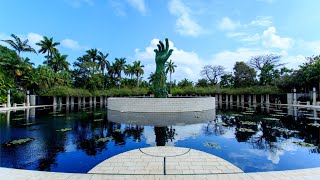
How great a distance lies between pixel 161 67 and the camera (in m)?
22.2

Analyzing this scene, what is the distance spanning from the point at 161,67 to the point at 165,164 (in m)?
16.5

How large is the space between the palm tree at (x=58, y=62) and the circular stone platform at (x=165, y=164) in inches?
1550

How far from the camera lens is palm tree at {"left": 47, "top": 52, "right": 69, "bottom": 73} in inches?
1615

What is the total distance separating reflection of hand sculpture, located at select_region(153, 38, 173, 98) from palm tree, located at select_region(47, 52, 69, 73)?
2702 cm

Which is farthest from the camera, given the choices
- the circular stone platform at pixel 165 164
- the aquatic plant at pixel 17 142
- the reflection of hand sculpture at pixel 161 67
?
the reflection of hand sculpture at pixel 161 67

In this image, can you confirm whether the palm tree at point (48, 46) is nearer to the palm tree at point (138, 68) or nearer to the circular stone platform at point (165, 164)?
the palm tree at point (138, 68)

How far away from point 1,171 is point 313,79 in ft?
122

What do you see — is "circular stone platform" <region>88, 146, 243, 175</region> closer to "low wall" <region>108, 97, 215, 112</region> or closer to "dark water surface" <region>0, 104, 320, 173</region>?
"dark water surface" <region>0, 104, 320, 173</region>

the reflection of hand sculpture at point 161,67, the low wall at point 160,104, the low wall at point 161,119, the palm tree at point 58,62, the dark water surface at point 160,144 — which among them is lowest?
the dark water surface at point 160,144

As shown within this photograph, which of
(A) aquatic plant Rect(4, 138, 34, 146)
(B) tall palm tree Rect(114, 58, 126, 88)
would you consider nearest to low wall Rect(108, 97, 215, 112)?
(A) aquatic plant Rect(4, 138, 34, 146)

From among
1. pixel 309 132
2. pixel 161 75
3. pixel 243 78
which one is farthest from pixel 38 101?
pixel 243 78

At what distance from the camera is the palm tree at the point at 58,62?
41031 millimetres

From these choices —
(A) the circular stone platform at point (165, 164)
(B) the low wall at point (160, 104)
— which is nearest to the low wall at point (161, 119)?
(B) the low wall at point (160, 104)

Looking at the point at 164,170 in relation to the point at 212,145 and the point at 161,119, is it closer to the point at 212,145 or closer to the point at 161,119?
the point at 212,145
